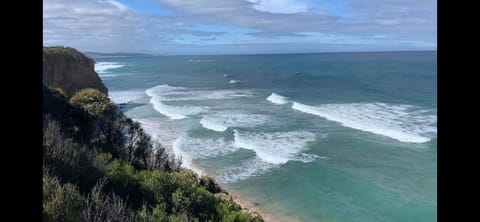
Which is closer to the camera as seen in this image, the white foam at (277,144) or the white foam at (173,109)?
the white foam at (277,144)

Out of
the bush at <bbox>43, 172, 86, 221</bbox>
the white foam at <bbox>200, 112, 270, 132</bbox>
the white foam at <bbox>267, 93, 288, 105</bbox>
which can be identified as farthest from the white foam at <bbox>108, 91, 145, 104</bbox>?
the bush at <bbox>43, 172, 86, 221</bbox>

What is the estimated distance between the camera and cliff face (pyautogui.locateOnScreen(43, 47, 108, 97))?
37.7m

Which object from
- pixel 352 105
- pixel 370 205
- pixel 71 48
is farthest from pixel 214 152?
pixel 71 48

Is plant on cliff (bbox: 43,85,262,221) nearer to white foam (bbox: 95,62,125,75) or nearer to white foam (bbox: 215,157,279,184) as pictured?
white foam (bbox: 215,157,279,184)

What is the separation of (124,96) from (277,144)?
29984mm

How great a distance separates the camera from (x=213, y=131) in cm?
2925

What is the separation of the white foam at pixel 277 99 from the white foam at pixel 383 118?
198cm

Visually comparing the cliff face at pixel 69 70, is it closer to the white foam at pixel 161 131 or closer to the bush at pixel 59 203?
the white foam at pixel 161 131

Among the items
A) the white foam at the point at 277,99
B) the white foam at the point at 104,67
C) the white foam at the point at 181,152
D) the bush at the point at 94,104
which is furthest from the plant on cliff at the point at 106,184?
the white foam at the point at 104,67

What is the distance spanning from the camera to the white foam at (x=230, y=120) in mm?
30844
